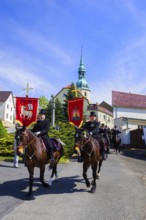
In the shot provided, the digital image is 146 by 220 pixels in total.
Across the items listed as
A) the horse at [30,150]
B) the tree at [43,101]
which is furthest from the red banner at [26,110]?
the tree at [43,101]

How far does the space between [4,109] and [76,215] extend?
237 ft

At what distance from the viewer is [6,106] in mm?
77500

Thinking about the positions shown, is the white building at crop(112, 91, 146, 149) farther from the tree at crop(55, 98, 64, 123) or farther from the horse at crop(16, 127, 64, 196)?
the horse at crop(16, 127, 64, 196)

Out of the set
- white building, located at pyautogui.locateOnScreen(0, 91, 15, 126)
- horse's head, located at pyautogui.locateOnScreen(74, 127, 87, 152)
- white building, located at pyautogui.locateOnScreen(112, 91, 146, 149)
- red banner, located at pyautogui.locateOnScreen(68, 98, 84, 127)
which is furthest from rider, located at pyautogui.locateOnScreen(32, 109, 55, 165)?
white building, located at pyautogui.locateOnScreen(0, 91, 15, 126)

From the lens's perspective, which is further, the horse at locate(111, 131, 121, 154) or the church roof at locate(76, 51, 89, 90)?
the church roof at locate(76, 51, 89, 90)

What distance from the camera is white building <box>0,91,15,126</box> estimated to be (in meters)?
76.6

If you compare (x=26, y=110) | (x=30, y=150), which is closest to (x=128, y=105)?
(x=26, y=110)

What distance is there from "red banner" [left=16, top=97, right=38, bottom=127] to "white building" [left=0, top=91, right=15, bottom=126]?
6296cm

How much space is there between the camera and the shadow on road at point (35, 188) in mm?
8688

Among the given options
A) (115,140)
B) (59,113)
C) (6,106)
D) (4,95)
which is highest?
(4,95)

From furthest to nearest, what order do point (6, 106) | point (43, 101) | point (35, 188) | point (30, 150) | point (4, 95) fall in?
point (43, 101)
point (4, 95)
point (6, 106)
point (35, 188)
point (30, 150)

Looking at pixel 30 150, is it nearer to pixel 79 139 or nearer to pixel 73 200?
pixel 79 139

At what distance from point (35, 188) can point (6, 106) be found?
230ft

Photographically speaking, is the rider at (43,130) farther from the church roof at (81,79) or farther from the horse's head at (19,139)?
the church roof at (81,79)
